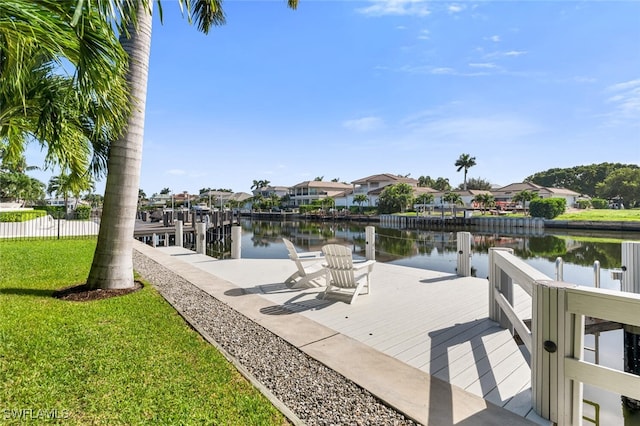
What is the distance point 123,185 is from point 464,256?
7.59m

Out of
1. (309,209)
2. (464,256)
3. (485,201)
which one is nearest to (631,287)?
(464,256)

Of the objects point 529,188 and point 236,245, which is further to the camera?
point 529,188

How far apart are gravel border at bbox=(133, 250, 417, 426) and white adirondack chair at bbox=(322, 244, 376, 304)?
1.81 meters

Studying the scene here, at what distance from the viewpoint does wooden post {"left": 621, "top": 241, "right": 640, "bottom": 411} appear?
4625 mm

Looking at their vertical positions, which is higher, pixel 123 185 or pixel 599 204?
pixel 599 204

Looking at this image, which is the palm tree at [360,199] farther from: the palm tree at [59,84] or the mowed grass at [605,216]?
the palm tree at [59,84]

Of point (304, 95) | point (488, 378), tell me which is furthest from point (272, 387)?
point (304, 95)

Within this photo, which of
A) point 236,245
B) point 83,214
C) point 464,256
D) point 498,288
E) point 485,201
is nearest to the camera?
point 498,288

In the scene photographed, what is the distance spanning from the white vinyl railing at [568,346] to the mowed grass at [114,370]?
2.02 metres

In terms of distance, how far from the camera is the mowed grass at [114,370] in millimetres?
2449

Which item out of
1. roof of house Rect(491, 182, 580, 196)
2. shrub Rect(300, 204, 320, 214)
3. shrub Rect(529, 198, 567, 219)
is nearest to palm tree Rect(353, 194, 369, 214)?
shrub Rect(300, 204, 320, 214)

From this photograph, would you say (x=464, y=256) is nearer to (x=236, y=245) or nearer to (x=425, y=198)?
(x=236, y=245)

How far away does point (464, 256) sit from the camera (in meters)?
7.77

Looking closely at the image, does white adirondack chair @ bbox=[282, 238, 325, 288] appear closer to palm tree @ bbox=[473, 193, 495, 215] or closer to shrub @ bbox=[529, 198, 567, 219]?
shrub @ bbox=[529, 198, 567, 219]
